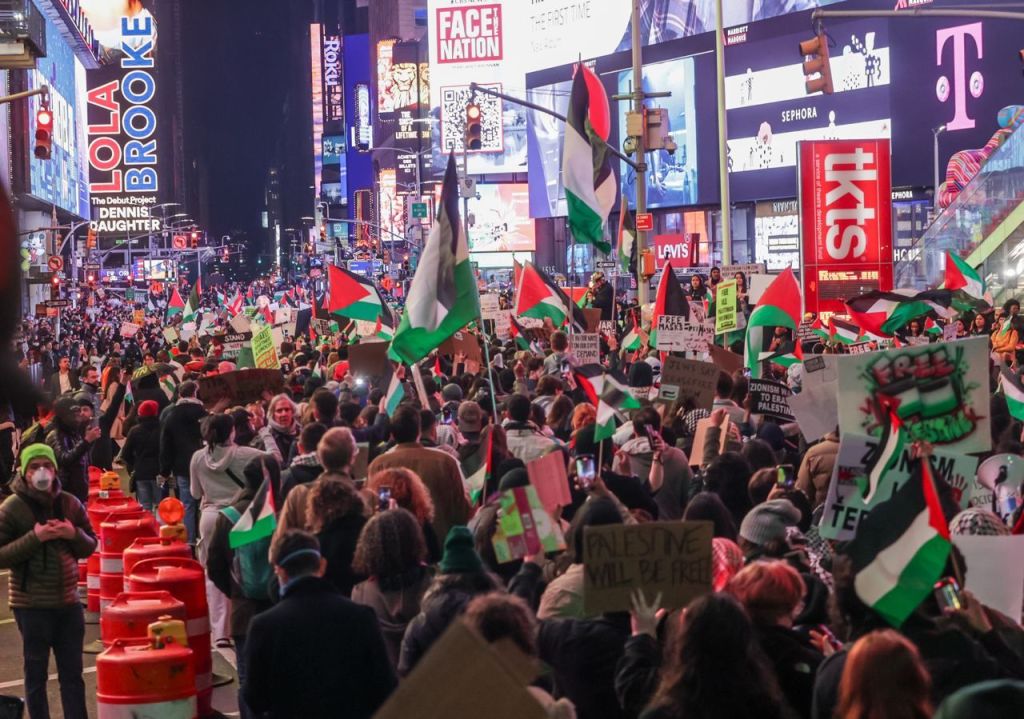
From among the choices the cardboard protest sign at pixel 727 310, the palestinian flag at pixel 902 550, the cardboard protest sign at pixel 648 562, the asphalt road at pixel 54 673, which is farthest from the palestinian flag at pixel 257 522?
the cardboard protest sign at pixel 727 310

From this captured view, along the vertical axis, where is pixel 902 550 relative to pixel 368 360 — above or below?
below

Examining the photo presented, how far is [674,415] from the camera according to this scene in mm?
12156

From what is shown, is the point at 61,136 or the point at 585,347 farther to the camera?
the point at 61,136

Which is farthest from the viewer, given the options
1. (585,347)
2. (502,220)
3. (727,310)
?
(502,220)

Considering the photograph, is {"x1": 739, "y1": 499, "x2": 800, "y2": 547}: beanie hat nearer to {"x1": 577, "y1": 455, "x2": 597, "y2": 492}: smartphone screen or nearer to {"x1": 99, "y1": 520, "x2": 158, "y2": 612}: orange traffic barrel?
{"x1": 577, "y1": 455, "x2": 597, "y2": 492}: smartphone screen

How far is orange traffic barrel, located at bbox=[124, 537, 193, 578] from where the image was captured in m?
10.8

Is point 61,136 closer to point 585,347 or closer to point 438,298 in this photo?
point 585,347

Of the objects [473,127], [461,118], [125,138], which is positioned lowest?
[473,127]

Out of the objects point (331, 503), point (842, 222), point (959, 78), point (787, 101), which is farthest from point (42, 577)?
point (787, 101)

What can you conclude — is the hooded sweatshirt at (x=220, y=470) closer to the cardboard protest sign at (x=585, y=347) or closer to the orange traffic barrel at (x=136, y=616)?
the orange traffic barrel at (x=136, y=616)

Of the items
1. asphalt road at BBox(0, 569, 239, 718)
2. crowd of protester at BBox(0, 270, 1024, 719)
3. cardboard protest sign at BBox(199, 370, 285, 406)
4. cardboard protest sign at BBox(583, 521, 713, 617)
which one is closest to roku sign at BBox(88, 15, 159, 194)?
cardboard protest sign at BBox(199, 370, 285, 406)

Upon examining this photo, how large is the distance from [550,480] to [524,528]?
0.74 metres

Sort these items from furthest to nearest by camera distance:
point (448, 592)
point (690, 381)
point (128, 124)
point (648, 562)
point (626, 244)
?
point (128, 124), point (626, 244), point (690, 381), point (448, 592), point (648, 562)

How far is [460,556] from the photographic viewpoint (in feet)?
20.5
